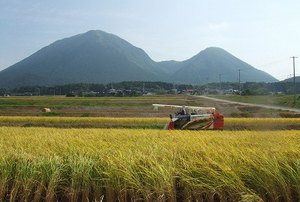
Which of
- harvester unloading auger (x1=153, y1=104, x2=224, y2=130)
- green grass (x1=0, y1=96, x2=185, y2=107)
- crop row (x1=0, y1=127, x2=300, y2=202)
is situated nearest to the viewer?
crop row (x1=0, y1=127, x2=300, y2=202)

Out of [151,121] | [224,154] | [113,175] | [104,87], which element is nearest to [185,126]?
[151,121]

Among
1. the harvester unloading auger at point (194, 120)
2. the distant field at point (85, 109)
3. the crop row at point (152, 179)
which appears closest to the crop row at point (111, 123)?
the harvester unloading auger at point (194, 120)

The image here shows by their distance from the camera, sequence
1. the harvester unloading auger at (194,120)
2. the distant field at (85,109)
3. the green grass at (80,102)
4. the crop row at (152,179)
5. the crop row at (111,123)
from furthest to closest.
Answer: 1. the green grass at (80,102)
2. the distant field at (85,109)
3. the crop row at (111,123)
4. the harvester unloading auger at (194,120)
5. the crop row at (152,179)

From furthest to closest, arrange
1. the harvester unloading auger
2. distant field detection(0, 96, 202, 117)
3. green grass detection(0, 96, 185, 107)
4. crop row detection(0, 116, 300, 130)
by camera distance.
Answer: green grass detection(0, 96, 185, 107) < distant field detection(0, 96, 202, 117) < crop row detection(0, 116, 300, 130) < the harvester unloading auger

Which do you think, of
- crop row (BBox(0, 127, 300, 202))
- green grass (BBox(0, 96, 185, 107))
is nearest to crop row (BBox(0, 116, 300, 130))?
crop row (BBox(0, 127, 300, 202))

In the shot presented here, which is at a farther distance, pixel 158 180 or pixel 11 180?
pixel 11 180

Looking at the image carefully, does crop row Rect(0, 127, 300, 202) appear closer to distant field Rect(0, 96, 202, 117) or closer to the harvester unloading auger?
the harvester unloading auger

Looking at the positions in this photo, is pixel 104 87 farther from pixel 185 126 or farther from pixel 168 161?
pixel 168 161

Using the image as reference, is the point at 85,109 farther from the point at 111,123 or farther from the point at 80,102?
the point at 111,123

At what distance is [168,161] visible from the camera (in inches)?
169

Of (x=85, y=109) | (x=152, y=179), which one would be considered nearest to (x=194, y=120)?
(x=152, y=179)

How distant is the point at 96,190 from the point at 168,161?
48.8 inches

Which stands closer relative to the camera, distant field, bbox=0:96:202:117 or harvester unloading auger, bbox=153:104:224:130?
harvester unloading auger, bbox=153:104:224:130

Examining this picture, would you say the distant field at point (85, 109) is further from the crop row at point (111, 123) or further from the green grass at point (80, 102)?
the crop row at point (111, 123)
